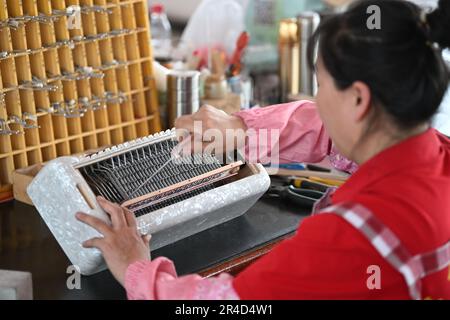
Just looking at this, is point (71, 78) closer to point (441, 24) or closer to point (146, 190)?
point (146, 190)

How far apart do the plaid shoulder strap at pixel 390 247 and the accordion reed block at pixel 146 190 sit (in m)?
0.47

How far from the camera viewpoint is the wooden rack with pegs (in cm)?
180

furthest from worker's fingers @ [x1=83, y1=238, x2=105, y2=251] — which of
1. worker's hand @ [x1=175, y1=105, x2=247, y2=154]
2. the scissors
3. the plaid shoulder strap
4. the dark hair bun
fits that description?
the dark hair bun

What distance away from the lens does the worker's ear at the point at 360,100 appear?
117 centimetres

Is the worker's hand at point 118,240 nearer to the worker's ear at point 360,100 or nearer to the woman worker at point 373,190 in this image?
the woman worker at point 373,190

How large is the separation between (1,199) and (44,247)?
0.32 metres

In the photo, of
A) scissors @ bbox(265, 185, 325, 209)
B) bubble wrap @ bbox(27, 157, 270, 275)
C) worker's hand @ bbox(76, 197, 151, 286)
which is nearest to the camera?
worker's hand @ bbox(76, 197, 151, 286)

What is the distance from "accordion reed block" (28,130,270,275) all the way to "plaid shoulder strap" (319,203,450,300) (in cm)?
47

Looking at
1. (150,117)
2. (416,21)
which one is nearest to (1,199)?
(150,117)

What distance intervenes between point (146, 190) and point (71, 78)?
0.50 meters

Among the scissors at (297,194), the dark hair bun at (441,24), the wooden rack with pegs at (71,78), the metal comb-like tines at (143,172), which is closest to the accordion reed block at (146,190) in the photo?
the metal comb-like tines at (143,172)

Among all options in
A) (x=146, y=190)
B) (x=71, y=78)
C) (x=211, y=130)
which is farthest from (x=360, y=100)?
(x=71, y=78)

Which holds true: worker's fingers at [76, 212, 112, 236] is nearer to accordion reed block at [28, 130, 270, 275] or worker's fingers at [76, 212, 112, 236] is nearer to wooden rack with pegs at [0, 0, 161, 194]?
accordion reed block at [28, 130, 270, 275]
